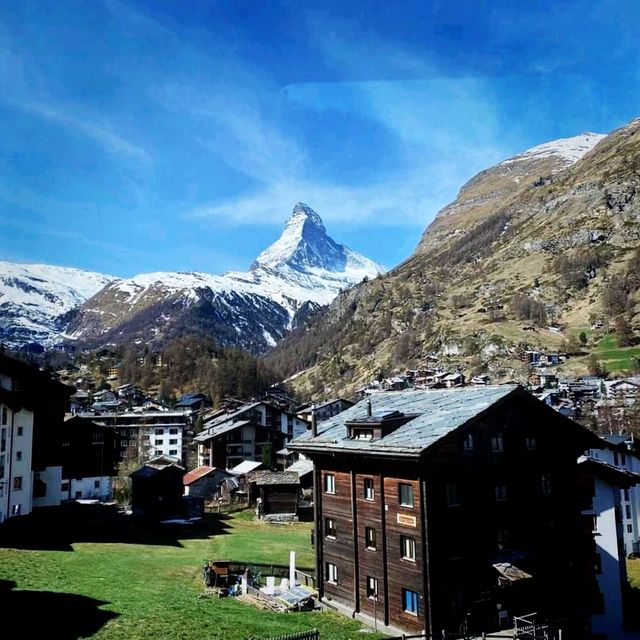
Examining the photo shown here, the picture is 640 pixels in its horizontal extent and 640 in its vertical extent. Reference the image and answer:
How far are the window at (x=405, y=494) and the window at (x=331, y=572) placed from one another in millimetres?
7281

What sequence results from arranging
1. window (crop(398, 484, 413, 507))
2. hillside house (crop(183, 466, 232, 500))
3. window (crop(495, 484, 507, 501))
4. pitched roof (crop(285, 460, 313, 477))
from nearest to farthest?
window (crop(398, 484, 413, 507))
window (crop(495, 484, 507, 501))
pitched roof (crop(285, 460, 313, 477))
hillside house (crop(183, 466, 232, 500))

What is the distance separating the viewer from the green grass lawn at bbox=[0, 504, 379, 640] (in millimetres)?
26891

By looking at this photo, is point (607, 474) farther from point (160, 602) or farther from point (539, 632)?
point (160, 602)

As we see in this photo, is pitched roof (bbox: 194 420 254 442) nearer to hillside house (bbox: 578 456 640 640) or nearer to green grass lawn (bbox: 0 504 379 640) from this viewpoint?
green grass lawn (bbox: 0 504 379 640)

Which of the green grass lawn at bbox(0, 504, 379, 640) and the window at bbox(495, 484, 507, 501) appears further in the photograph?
the window at bbox(495, 484, 507, 501)

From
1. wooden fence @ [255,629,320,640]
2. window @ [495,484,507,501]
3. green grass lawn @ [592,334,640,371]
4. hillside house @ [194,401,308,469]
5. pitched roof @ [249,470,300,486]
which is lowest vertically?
wooden fence @ [255,629,320,640]

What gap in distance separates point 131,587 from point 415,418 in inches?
704

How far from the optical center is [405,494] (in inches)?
1204

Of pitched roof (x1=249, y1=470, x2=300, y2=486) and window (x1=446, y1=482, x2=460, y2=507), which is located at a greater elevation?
window (x1=446, y1=482, x2=460, y2=507)

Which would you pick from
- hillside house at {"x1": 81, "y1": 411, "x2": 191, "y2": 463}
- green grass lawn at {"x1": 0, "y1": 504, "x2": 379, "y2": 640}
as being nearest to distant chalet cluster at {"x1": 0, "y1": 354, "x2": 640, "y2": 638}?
green grass lawn at {"x1": 0, "y1": 504, "x2": 379, "y2": 640}

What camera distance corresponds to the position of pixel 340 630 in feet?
99.9

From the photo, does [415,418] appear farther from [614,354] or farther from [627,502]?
[614,354]

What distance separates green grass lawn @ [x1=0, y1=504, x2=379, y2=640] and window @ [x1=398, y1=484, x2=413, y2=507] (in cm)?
656

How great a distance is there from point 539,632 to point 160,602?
18860mm
